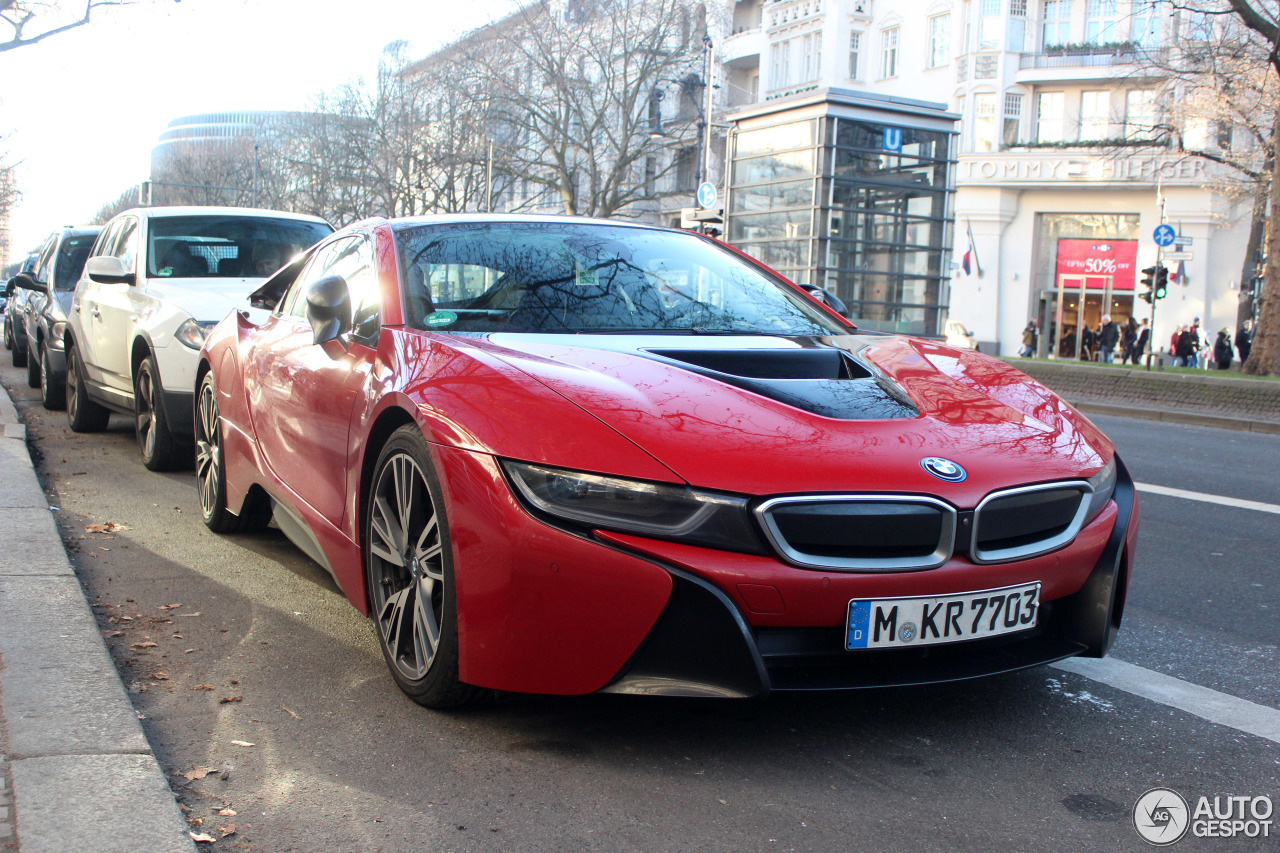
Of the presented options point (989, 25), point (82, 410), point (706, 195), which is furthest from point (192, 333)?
point (989, 25)

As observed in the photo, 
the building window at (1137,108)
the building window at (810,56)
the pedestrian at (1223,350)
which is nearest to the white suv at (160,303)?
the pedestrian at (1223,350)

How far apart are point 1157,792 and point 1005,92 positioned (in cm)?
4190

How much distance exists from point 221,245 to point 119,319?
37.6 inches

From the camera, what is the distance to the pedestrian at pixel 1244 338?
34.0m

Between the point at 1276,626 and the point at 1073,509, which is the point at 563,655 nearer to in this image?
the point at 1073,509

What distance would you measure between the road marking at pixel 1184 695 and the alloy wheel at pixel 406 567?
1949 millimetres

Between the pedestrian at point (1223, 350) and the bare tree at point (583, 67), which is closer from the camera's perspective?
the pedestrian at point (1223, 350)

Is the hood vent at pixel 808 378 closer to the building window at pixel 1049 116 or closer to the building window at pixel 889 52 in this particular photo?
the building window at pixel 1049 116

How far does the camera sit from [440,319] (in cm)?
369

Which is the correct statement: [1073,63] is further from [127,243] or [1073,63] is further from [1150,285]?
[127,243]

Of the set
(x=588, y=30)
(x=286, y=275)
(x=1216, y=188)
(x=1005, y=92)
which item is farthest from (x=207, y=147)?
(x=286, y=275)

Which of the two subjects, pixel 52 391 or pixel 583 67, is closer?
pixel 52 391

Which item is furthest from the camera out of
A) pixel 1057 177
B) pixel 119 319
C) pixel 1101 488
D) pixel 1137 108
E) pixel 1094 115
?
pixel 1094 115

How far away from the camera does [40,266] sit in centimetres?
1502
